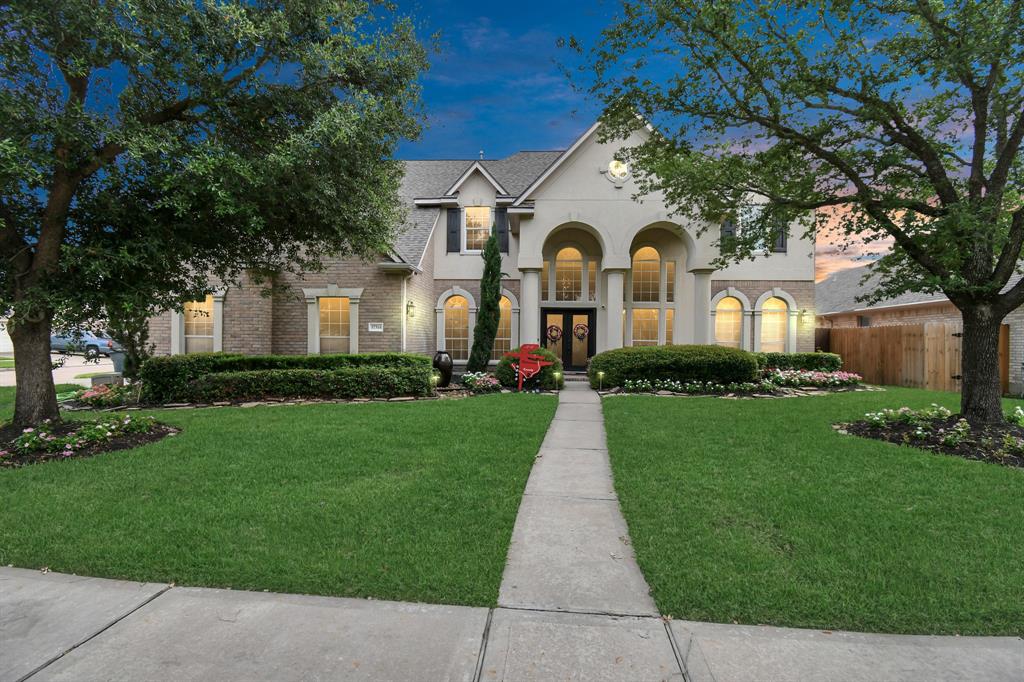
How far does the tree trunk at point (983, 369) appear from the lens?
702cm

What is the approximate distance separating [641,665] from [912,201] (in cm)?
771

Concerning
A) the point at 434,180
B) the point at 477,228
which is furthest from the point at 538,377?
the point at 434,180

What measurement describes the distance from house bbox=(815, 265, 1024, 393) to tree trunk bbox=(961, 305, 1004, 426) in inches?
62.0

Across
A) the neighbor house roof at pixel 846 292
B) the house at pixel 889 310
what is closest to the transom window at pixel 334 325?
the house at pixel 889 310

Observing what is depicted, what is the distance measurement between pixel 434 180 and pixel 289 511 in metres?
16.6

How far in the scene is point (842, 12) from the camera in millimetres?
6719

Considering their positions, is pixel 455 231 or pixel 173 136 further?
pixel 455 231

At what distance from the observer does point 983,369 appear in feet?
23.2

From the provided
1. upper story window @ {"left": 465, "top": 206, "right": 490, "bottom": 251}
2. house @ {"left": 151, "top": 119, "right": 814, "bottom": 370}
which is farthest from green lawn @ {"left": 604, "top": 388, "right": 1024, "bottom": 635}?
upper story window @ {"left": 465, "top": 206, "right": 490, "bottom": 251}

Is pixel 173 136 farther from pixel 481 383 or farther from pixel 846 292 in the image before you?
pixel 846 292

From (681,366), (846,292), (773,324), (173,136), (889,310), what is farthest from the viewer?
(846,292)

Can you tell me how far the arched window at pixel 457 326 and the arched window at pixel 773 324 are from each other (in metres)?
10.6

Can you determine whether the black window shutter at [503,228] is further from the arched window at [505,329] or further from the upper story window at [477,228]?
the arched window at [505,329]

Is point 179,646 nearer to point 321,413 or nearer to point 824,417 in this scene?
point 321,413
